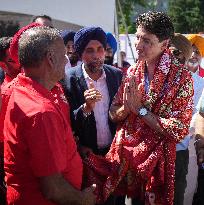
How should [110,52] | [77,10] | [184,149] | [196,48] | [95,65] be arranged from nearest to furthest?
1. [184,149]
2. [95,65]
3. [196,48]
4. [110,52]
5. [77,10]

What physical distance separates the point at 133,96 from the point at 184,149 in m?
0.61

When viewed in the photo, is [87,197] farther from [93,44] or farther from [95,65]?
[93,44]

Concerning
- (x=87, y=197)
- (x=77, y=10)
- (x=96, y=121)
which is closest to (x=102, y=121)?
(x=96, y=121)


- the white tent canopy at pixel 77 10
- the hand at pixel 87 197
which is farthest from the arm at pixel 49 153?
the white tent canopy at pixel 77 10

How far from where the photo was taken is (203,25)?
39.8 meters

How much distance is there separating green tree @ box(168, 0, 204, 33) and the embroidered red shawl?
36.8 metres

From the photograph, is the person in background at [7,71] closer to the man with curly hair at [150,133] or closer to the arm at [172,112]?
the man with curly hair at [150,133]

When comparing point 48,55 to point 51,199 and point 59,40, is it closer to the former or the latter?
point 59,40

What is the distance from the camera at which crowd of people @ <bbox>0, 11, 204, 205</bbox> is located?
199cm

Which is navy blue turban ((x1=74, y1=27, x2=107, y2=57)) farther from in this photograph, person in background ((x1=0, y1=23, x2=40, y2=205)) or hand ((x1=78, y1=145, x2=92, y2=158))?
hand ((x1=78, y1=145, x2=92, y2=158))

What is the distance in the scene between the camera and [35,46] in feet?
6.88

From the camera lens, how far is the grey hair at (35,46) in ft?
A: 6.84

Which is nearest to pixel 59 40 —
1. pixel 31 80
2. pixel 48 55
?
pixel 48 55

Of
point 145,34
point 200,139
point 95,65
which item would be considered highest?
point 145,34
